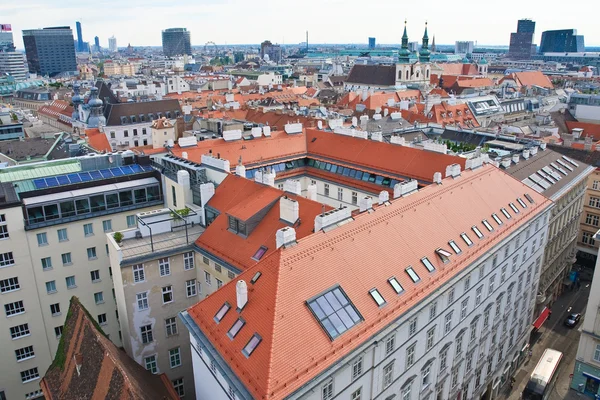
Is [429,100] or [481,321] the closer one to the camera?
[481,321]

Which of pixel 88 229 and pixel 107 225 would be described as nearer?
pixel 88 229

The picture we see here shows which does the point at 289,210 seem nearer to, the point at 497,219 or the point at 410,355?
the point at 410,355

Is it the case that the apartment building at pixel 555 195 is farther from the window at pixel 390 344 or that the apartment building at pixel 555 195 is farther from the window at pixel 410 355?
the window at pixel 390 344

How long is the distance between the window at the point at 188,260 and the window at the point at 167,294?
6.77 feet

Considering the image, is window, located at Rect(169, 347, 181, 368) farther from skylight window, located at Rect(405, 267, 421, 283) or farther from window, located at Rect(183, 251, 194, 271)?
skylight window, located at Rect(405, 267, 421, 283)

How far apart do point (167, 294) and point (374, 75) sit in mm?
154427

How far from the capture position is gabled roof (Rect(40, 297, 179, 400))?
1177 inches

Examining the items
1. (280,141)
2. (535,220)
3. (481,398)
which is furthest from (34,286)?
(535,220)

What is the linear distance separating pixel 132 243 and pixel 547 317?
50486 mm

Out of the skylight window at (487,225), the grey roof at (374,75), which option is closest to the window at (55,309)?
the skylight window at (487,225)

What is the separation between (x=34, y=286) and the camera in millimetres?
45656

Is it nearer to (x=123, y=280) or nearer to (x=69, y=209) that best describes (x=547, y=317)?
(x=123, y=280)

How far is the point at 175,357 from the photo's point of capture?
4225cm

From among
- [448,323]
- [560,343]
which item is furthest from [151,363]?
[560,343]
